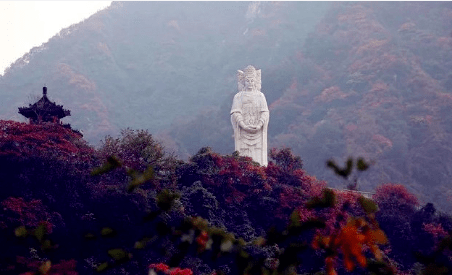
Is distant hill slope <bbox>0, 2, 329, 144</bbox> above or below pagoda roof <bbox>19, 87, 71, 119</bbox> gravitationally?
above

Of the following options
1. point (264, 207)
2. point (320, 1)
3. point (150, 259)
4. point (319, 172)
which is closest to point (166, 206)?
point (150, 259)

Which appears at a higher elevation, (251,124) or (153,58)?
(153,58)

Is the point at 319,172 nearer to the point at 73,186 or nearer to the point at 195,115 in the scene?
the point at 195,115


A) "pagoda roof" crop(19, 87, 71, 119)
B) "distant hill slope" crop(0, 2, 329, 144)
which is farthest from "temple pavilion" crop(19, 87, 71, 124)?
"distant hill slope" crop(0, 2, 329, 144)

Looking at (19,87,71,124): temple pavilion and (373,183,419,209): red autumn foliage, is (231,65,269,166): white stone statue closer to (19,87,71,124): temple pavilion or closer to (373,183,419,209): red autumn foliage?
(373,183,419,209): red autumn foliage

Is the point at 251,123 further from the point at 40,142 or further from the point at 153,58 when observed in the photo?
the point at 153,58

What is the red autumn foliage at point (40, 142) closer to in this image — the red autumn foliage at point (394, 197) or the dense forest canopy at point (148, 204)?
the dense forest canopy at point (148, 204)

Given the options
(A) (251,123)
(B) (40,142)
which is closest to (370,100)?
(A) (251,123)
